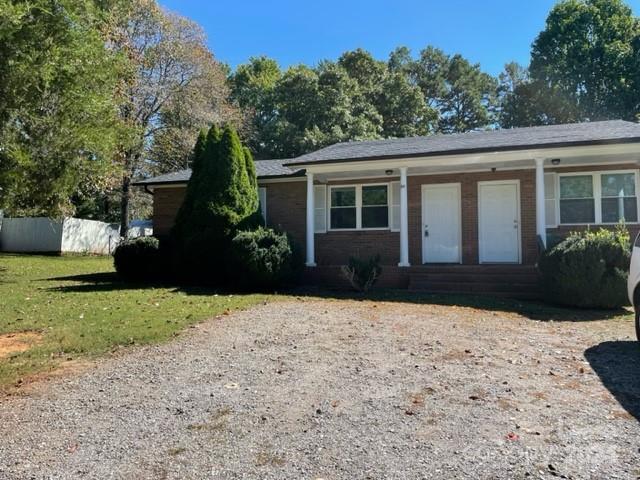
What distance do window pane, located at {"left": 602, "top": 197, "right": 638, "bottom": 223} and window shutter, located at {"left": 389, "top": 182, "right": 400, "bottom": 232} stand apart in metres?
5.06

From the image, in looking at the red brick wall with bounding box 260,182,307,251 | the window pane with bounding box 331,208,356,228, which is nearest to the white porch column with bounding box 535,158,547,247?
the window pane with bounding box 331,208,356,228

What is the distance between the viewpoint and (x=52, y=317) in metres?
8.23

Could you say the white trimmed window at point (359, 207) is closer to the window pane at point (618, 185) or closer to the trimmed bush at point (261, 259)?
the trimmed bush at point (261, 259)

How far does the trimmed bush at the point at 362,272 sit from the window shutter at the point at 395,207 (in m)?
2.63

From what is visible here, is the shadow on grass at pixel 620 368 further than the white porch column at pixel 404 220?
No

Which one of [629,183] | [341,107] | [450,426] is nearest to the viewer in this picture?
[450,426]

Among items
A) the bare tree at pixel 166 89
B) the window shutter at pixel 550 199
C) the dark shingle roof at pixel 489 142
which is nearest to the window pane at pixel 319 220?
the dark shingle roof at pixel 489 142

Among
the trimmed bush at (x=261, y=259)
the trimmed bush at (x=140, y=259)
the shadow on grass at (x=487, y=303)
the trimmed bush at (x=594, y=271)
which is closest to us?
the shadow on grass at (x=487, y=303)

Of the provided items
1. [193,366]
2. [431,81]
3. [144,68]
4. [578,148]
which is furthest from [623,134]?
[431,81]

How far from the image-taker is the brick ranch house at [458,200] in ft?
38.6

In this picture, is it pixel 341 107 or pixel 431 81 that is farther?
pixel 431 81

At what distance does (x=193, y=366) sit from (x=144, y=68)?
2381 cm

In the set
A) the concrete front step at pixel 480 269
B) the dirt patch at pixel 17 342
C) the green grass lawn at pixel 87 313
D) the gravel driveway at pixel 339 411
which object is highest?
the concrete front step at pixel 480 269

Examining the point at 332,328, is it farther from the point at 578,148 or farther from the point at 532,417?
the point at 578,148
